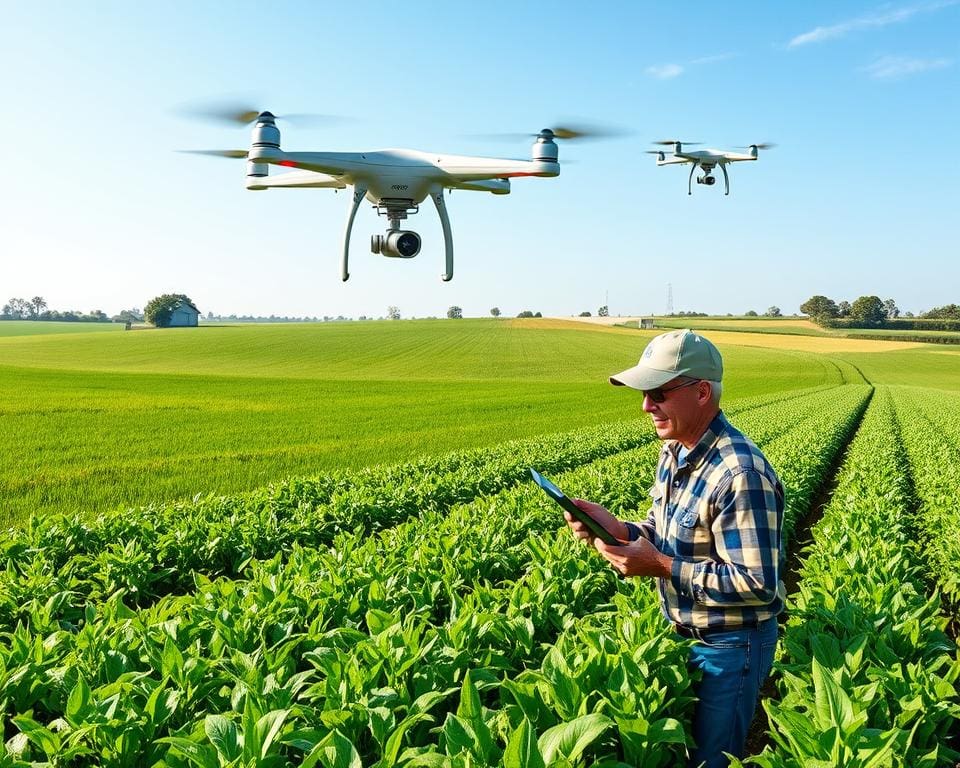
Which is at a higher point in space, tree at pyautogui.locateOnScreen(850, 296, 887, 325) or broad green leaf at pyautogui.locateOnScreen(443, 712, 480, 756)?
tree at pyautogui.locateOnScreen(850, 296, 887, 325)

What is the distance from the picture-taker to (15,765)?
2.75m

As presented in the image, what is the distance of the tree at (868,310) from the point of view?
133750 millimetres

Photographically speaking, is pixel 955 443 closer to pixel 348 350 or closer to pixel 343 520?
pixel 343 520

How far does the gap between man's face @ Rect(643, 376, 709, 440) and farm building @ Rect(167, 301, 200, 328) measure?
4899 inches

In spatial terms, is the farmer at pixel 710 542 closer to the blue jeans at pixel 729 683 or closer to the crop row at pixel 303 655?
the blue jeans at pixel 729 683

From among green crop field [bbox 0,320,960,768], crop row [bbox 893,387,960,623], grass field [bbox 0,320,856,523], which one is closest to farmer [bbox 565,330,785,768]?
green crop field [bbox 0,320,960,768]

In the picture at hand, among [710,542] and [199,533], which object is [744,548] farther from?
[199,533]

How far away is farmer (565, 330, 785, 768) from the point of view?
298 centimetres

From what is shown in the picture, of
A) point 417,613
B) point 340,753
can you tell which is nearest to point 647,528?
point 417,613

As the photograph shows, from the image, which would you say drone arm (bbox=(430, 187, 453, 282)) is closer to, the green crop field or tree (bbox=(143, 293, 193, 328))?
the green crop field

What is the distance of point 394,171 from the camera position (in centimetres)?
664

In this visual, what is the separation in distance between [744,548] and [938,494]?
9953 millimetres

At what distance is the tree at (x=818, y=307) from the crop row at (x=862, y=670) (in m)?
149

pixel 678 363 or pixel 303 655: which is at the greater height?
pixel 678 363
